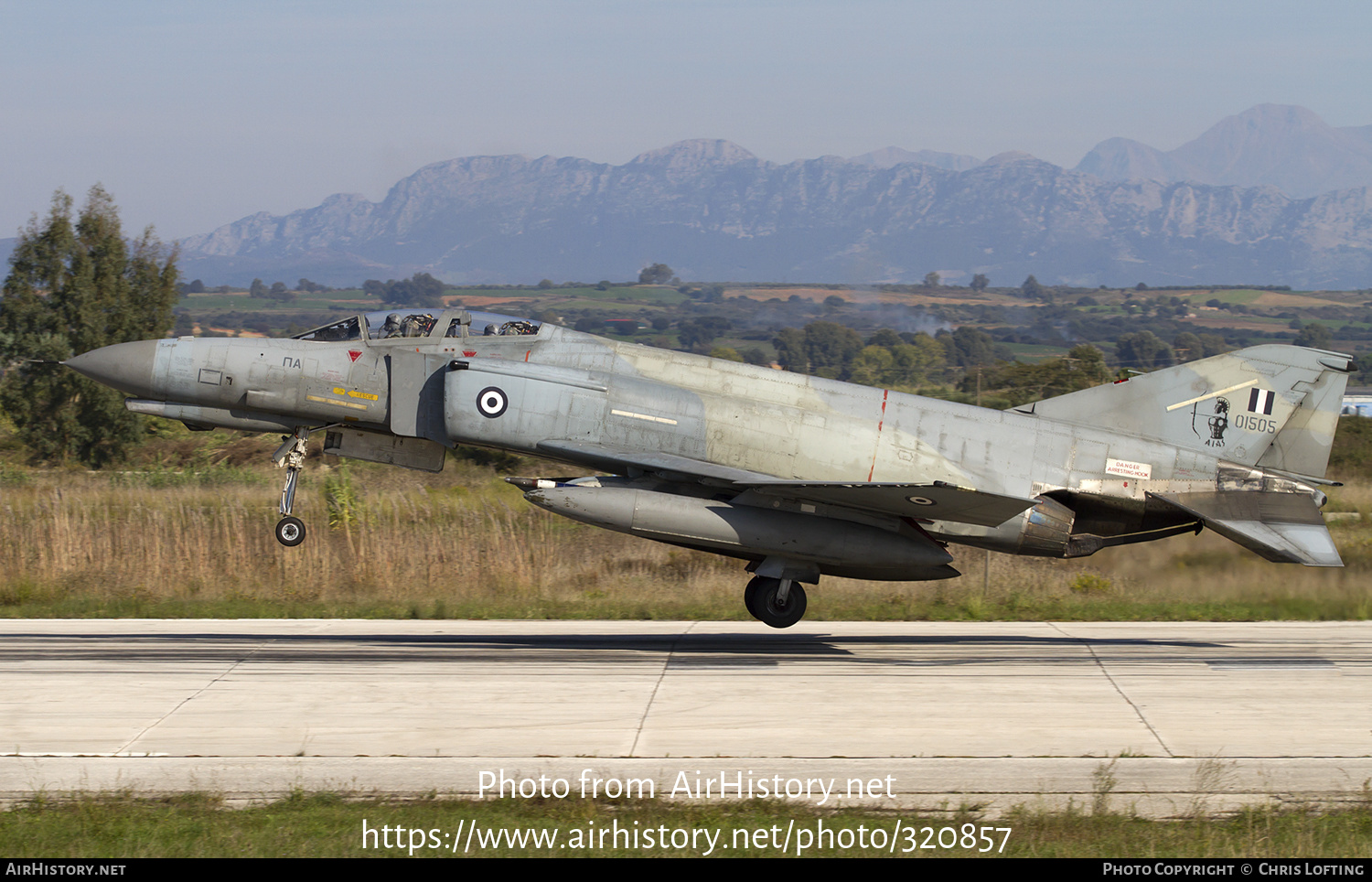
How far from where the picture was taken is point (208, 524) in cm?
2198

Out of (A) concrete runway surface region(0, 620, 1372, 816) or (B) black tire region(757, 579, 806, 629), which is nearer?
(A) concrete runway surface region(0, 620, 1372, 816)

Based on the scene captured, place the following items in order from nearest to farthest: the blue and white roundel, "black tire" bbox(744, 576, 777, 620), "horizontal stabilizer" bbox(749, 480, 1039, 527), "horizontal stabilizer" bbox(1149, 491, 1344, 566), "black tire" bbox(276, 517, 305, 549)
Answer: "horizontal stabilizer" bbox(749, 480, 1039, 527)
"black tire" bbox(276, 517, 305, 549)
the blue and white roundel
"horizontal stabilizer" bbox(1149, 491, 1344, 566)
"black tire" bbox(744, 576, 777, 620)

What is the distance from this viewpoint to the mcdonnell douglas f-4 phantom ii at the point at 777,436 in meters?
13.1

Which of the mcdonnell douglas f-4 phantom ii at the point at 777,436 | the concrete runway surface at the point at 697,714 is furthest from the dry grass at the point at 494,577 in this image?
the mcdonnell douglas f-4 phantom ii at the point at 777,436

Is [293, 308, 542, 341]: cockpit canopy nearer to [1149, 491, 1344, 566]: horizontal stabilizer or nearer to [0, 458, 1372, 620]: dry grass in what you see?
[0, 458, 1372, 620]: dry grass

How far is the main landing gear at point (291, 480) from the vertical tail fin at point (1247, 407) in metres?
9.61

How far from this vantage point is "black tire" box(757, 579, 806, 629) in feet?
45.8

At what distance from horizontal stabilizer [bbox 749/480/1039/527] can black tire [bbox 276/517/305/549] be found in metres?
5.14

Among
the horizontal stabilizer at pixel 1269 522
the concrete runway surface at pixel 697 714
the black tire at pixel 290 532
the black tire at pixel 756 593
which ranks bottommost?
the concrete runway surface at pixel 697 714

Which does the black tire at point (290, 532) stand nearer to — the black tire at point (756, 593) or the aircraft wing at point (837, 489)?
the aircraft wing at point (837, 489)

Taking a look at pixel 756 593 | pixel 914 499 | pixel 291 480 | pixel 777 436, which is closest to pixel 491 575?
pixel 291 480

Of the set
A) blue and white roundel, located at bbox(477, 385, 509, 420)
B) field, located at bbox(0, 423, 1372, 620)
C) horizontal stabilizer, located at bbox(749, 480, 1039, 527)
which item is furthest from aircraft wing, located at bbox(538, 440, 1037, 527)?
field, located at bbox(0, 423, 1372, 620)

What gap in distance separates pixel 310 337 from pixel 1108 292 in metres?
193

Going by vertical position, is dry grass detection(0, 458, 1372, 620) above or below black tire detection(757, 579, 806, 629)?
below
